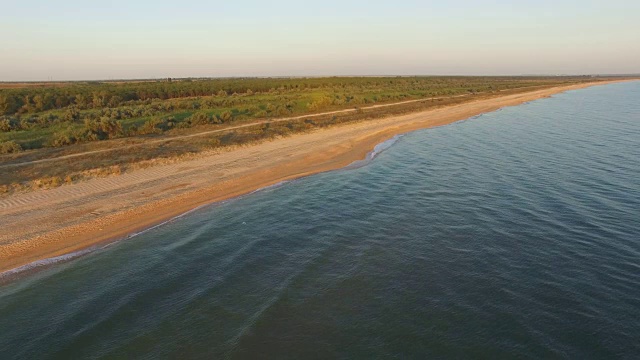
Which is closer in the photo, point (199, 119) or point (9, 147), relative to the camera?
point (9, 147)

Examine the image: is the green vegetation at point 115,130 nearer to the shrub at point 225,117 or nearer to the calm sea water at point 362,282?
the shrub at point 225,117

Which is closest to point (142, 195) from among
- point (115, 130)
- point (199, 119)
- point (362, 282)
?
point (362, 282)

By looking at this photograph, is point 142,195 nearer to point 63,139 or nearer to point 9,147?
point 9,147

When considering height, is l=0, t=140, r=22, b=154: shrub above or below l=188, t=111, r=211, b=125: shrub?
below

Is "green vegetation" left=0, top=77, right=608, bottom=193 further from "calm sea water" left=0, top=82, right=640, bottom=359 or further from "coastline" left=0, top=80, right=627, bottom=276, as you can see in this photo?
"calm sea water" left=0, top=82, right=640, bottom=359

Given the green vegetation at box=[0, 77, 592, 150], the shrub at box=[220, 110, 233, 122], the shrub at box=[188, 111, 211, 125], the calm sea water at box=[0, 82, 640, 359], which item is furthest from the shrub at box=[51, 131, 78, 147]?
the calm sea water at box=[0, 82, 640, 359]

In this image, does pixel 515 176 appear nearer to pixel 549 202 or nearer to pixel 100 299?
pixel 549 202

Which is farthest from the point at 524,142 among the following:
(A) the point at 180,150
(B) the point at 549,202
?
(A) the point at 180,150
